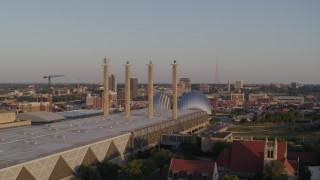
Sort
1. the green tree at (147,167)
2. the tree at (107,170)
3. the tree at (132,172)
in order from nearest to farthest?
the tree at (132,172), the green tree at (147,167), the tree at (107,170)

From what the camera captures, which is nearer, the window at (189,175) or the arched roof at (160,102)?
the window at (189,175)

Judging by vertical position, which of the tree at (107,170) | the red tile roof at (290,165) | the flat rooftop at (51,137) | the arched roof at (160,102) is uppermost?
the arched roof at (160,102)

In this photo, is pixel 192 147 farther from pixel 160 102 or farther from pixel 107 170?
pixel 160 102

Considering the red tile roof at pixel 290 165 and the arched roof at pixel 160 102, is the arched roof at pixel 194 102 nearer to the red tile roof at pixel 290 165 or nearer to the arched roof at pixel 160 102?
the arched roof at pixel 160 102

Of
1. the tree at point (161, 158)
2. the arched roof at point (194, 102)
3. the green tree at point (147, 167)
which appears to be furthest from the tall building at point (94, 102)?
the green tree at point (147, 167)

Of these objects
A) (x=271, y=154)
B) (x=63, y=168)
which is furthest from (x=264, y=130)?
(x=63, y=168)

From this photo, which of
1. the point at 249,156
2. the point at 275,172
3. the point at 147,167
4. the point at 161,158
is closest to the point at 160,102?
the point at 161,158

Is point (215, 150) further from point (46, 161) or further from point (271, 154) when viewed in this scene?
point (46, 161)
